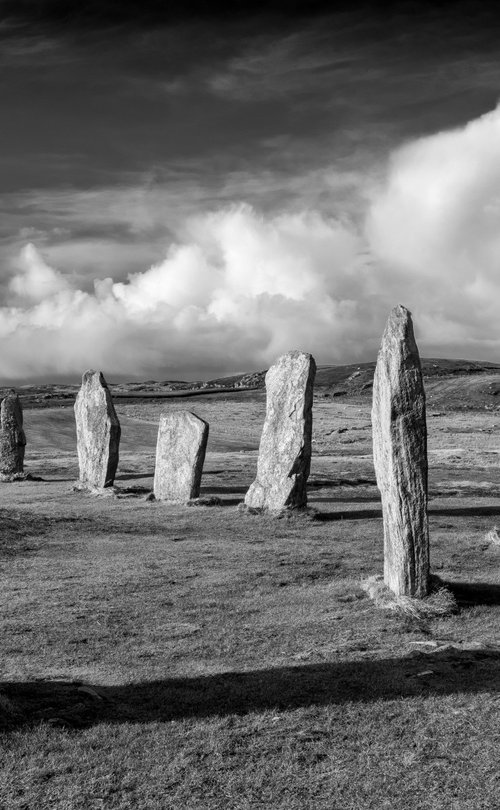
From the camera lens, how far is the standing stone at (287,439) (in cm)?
2511

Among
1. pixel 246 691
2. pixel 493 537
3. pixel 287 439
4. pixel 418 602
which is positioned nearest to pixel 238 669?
pixel 246 691

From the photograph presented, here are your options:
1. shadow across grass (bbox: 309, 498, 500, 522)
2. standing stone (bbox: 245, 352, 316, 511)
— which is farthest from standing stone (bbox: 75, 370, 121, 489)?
shadow across grass (bbox: 309, 498, 500, 522)

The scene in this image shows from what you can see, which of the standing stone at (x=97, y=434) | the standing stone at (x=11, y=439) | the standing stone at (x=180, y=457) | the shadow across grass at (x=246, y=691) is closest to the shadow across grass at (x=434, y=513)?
the standing stone at (x=180, y=457)

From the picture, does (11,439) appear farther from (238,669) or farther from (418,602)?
(238,669)

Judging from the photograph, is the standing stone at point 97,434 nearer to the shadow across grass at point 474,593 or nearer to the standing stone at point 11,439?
the standing stone at point 11,439

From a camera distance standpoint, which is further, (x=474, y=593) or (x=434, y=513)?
(x=434, y=513)

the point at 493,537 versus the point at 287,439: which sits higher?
the point at 287,439

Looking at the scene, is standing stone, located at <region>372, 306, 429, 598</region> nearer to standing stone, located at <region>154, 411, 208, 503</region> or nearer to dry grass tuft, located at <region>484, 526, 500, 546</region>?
dry grass tuft, located at <region>484, 526, 500, 546</region>

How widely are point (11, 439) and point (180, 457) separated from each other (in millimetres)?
11766

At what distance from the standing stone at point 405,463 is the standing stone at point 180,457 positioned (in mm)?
14046

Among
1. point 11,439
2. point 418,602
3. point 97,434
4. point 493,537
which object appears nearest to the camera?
point 418,602

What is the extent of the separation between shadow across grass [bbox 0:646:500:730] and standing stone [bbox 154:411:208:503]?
1732cm

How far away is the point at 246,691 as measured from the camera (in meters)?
10.0

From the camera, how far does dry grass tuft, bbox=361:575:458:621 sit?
13.7 m
